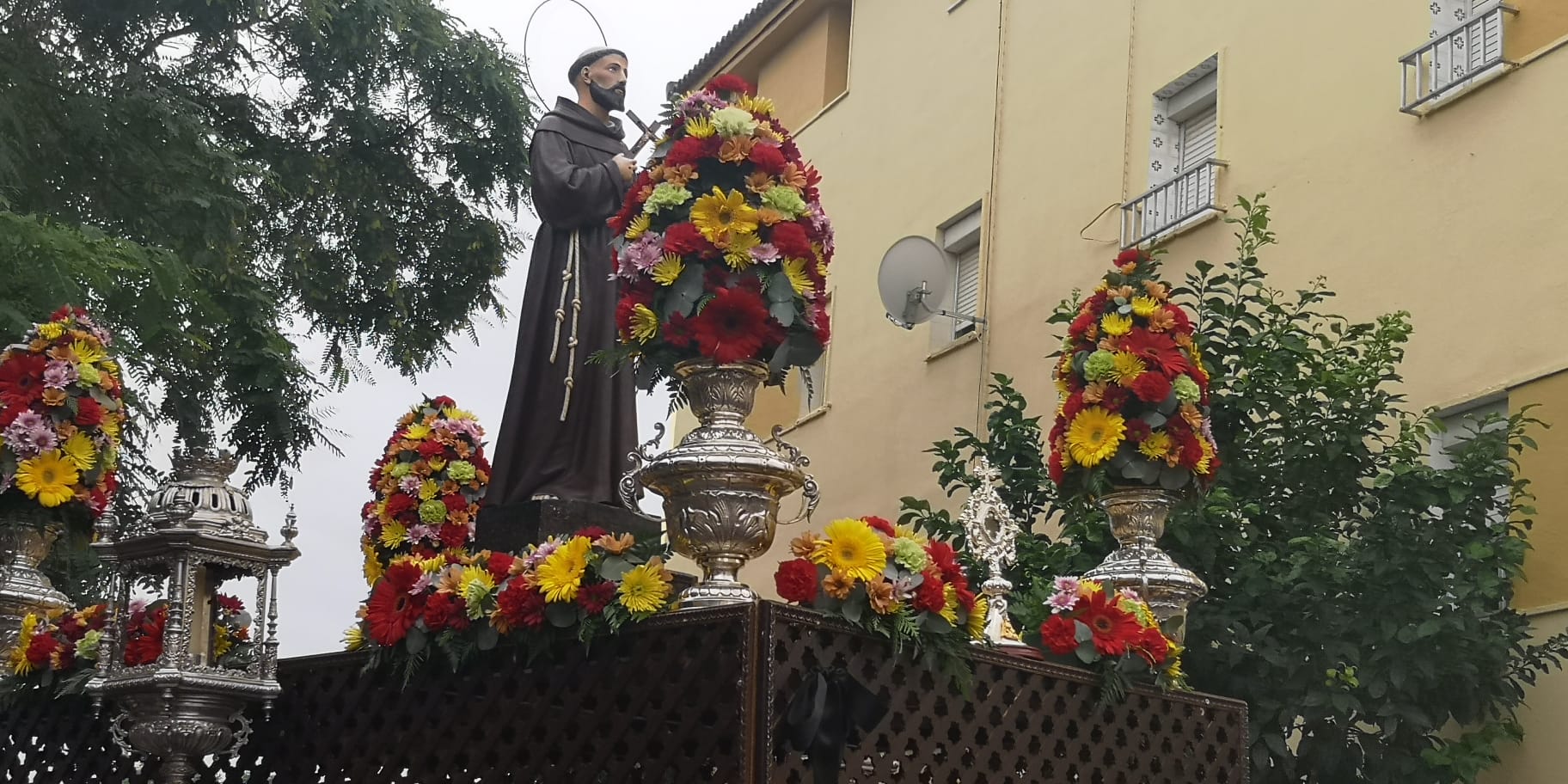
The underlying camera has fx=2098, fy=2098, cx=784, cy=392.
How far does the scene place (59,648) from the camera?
782 centimetres

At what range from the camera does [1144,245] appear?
50.2 ft

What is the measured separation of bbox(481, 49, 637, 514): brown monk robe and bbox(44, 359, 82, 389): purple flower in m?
1.78

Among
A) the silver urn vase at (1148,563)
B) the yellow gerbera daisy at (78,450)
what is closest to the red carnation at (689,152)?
the silver urn vase at (1148,563)

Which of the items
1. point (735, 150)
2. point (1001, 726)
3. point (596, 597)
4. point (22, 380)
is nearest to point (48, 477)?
point (22, 380)

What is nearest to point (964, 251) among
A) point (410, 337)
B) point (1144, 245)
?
point (1144, 245)

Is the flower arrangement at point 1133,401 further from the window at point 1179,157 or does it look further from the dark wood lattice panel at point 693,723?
the window at point 1179,157

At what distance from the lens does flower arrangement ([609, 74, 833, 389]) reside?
→ 666 centimetres

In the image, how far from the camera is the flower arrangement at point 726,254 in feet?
21.9

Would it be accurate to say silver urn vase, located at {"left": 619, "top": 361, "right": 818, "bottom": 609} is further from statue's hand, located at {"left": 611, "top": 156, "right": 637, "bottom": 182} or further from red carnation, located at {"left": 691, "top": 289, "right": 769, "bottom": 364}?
statue's hand, located at {"left": 611, "top": 156, "right": 637, "bottom": 182}

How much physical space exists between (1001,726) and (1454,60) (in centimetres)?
757

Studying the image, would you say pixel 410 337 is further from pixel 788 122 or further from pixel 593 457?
pixel 593 457

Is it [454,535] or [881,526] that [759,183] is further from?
[454,535]

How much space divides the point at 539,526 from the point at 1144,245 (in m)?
8.41

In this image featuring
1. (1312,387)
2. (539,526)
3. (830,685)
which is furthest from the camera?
(1312,387)
